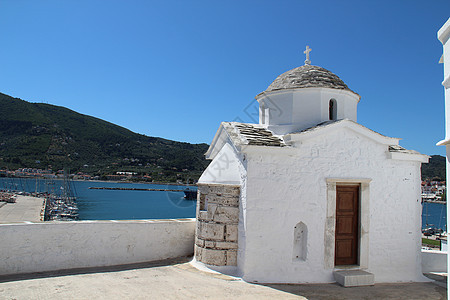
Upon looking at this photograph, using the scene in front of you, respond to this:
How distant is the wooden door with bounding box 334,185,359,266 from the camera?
6.73 meters

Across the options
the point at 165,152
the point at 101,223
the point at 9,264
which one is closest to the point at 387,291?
the point at 101,223

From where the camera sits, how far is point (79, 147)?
80.4 meters

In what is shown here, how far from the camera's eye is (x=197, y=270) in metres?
6.52

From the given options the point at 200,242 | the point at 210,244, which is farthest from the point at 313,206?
the point at 200,242

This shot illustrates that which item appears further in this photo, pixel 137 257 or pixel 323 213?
pixel 137 257

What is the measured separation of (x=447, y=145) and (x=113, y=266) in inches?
243

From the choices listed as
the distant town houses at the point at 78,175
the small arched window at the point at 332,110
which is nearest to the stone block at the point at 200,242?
the small arched window at the point at 332,110

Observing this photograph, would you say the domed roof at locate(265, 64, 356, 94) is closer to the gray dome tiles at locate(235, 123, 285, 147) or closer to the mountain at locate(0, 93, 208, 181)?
the gray dome tiles at locate(235, 123, 285, 147)

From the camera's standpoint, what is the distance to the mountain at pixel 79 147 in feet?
246

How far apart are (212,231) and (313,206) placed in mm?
2122

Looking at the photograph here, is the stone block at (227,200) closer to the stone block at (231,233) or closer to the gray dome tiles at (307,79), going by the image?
the stone block at (231,233)

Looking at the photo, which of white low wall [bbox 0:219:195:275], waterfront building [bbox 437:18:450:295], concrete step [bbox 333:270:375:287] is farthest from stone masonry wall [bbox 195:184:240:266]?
waterfront building [bbox 437:18:450:295]

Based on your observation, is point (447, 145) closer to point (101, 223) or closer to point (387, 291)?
point (387, 291)

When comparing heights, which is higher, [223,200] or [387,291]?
[223,200]
